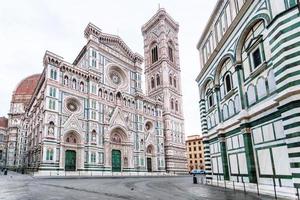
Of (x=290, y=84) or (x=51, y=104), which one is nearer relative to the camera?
(x=290, y=84)

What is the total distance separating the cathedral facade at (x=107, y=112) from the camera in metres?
33.7

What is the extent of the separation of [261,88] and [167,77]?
45.7 m

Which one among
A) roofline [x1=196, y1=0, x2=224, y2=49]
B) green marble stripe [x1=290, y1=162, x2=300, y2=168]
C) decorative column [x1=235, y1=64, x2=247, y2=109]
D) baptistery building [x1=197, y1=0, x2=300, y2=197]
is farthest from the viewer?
roofline [x1=196, y1=0, x2=224, y2=49]

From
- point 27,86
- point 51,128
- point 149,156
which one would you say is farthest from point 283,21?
point 27,86

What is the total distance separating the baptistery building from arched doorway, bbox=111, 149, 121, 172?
75.8 feet

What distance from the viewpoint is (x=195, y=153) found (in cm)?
8544

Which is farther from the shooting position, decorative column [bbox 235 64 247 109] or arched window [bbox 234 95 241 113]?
arched window [bbox 234 95 241 113]

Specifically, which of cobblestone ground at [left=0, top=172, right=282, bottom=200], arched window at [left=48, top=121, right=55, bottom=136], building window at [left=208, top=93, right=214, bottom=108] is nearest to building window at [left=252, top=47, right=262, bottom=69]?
cobblestone ground at [left=0, top=172, right=282, bottom=200]

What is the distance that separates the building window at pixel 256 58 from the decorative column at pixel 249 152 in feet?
11.8

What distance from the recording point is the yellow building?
84225 mm

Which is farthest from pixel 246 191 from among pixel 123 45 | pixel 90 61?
pixel 123 45

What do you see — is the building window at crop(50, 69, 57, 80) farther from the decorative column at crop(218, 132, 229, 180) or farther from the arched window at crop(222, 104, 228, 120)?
the decorative column at crop(218, 132, 229, 180)

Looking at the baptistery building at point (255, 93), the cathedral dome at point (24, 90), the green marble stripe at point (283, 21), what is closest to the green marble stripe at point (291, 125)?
the baptistery building at point (255, 93)

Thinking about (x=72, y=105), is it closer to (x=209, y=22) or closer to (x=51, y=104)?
(x=51, y=104)
